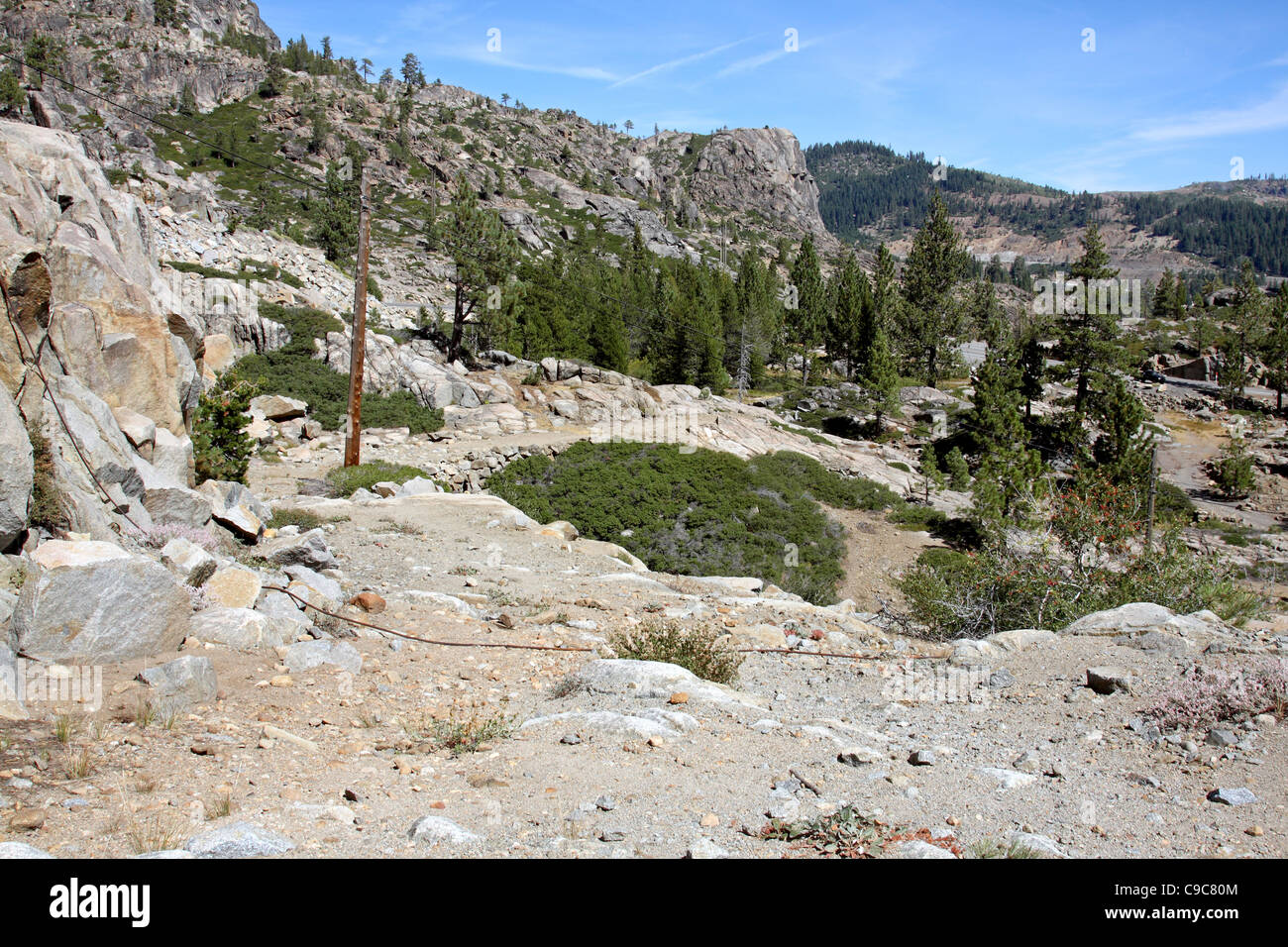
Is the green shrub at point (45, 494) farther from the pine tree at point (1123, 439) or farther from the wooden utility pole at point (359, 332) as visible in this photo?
the pine tree at point (1123, 439)

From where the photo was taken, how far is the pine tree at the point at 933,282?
63.6 m

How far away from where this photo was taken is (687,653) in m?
7.80

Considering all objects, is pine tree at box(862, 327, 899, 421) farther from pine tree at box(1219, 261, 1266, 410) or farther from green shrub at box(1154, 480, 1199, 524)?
pine tree at box(1219, 261, 1266, 410)

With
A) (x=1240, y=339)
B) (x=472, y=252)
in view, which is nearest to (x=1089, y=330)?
(x=472, y=252)

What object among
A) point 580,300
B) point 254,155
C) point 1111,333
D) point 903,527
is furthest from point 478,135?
point 903,527

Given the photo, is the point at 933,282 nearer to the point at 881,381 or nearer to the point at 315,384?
the point at 881,381

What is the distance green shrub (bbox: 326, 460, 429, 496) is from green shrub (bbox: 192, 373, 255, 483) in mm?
3517

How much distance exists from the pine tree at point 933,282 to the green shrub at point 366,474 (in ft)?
176

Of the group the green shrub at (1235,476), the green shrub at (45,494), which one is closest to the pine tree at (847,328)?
the green shrub at (1235,476)

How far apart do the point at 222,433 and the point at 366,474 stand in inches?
205

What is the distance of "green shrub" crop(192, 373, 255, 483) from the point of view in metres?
13.2

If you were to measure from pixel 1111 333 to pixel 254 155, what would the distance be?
9518cm

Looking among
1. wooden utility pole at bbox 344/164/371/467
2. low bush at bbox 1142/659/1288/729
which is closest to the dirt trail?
low bush at bbox 1142/659/1288/729
